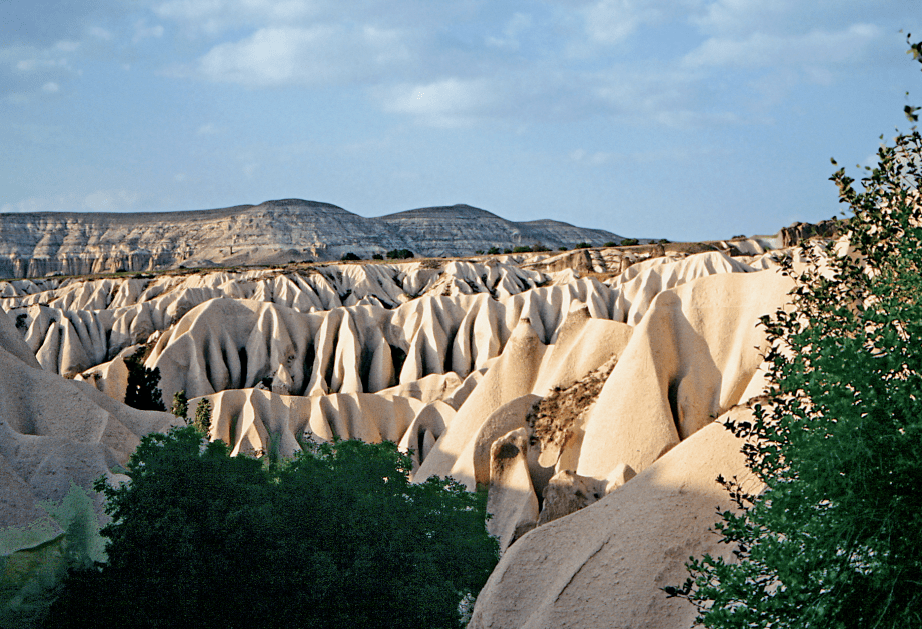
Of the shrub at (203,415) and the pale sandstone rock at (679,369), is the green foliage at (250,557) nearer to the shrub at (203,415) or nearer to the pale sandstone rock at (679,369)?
the pale sandstone rock at (679,369)

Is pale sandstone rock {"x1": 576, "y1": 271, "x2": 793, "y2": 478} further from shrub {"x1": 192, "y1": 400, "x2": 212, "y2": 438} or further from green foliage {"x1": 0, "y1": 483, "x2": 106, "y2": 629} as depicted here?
shrub {"x1": 192, "y1": 400, "x2": 212, "y2": 438}

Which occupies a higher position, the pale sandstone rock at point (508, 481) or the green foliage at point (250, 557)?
the pale sandstone rock at point (508, 481)

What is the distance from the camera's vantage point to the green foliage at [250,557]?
12875mm

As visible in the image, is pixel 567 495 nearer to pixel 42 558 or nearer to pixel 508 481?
pixel 508 481

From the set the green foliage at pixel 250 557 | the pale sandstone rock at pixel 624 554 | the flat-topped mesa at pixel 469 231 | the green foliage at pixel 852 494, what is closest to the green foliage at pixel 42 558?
the green foliage at pixel 250 557

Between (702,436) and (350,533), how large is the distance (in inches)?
250

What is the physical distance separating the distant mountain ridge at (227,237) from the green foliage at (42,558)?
13026cm

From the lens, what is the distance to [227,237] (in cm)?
15388

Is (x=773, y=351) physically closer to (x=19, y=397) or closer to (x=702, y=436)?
(x=702, y=436)

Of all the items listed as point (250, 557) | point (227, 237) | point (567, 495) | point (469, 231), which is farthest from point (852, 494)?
point (469, 231)

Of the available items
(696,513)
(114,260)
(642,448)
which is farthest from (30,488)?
(114,260)

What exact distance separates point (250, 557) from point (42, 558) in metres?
3.20

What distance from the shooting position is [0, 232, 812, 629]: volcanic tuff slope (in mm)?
13469

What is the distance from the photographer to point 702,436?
49.2 ft
